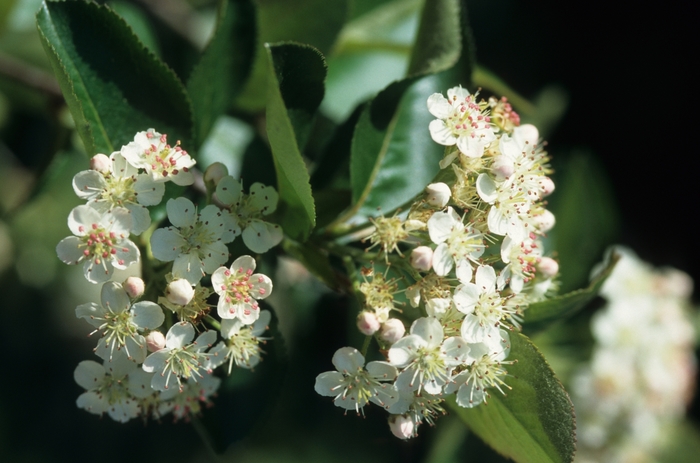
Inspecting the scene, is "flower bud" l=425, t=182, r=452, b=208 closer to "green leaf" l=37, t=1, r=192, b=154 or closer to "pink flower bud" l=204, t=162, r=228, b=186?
"pink flower bud" l=204, t=162, r=228, b=186

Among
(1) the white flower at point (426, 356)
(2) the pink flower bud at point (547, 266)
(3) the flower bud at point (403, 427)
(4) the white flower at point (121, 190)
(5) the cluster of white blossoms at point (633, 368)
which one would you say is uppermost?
(4) the white flower at point (121, 190)

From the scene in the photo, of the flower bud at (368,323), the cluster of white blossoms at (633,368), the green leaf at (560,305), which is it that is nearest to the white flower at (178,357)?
the flower bud at (368,323)

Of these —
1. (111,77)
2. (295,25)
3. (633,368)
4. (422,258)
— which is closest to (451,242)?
(422,258)

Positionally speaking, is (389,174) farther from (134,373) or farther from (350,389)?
(134,373)

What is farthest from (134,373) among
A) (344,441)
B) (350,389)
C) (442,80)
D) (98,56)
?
(344,441)

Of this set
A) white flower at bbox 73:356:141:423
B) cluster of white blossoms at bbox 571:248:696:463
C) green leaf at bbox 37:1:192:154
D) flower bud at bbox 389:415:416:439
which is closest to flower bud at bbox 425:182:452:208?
flower bud at bbox 389:415:416:439

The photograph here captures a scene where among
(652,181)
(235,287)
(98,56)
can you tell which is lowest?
(652,181)

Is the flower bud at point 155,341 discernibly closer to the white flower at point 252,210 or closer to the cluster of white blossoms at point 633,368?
the white flower at point 252,210
